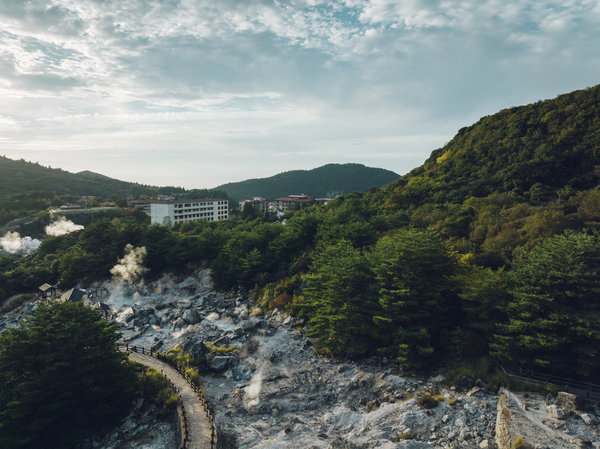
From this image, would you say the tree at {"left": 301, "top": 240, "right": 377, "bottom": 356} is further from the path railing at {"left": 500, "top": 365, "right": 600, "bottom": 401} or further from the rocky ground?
the path railing at {"left": 500, "top": 365, "right": 600, "bottom": 401}

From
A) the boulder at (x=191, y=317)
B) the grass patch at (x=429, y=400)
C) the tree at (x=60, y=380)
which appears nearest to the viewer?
the tree at (x=60, y=380)

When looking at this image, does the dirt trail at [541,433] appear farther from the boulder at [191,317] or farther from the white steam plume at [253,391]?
the boulder at [191,317]

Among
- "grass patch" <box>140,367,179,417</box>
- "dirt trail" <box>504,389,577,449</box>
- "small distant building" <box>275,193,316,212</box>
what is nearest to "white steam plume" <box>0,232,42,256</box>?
"small distant building" <box>275,193,316,212</box>

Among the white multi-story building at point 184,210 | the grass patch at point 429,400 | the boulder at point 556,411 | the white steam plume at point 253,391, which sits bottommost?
the white steam plume at point 253,391

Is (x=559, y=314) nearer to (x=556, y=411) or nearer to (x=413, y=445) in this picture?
(x=556, y=411)

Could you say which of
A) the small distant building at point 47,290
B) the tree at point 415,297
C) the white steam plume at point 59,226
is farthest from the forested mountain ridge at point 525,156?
the white steam plume at point 59,226

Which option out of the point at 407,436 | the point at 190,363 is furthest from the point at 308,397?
the point at 190,363

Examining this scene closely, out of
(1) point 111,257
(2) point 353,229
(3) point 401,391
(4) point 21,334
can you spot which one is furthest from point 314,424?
(1) point 111,257
